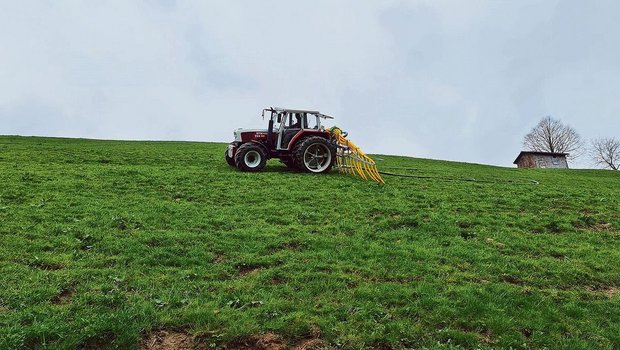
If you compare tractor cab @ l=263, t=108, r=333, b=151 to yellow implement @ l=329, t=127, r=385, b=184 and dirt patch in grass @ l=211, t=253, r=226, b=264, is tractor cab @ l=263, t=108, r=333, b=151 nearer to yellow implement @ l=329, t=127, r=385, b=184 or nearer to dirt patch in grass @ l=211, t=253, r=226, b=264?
yellow implement @ l=329, t=127, r=385, b=184

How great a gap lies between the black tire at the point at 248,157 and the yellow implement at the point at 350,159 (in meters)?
3.06

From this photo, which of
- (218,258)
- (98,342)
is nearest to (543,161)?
(218,258)

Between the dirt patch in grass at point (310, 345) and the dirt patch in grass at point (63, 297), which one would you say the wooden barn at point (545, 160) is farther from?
the dirt patch in grass at point (63, 297)

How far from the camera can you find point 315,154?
1850 centimetres

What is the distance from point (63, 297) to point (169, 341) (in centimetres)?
187

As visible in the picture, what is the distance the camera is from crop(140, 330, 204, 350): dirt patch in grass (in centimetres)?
554

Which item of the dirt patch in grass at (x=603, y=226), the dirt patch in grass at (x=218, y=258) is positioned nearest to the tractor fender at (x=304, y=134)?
the dirt patch in grass at (x=603, y=226)

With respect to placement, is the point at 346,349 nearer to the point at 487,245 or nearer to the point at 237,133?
the point at 487,245

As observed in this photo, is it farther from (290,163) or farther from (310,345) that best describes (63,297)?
(290,163)

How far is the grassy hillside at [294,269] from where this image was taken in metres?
5.93

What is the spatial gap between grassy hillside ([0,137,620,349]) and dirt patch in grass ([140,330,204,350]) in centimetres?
2

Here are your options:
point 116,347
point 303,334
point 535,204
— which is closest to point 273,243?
point 303,334

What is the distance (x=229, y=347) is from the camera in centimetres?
561

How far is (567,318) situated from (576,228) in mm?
6130
